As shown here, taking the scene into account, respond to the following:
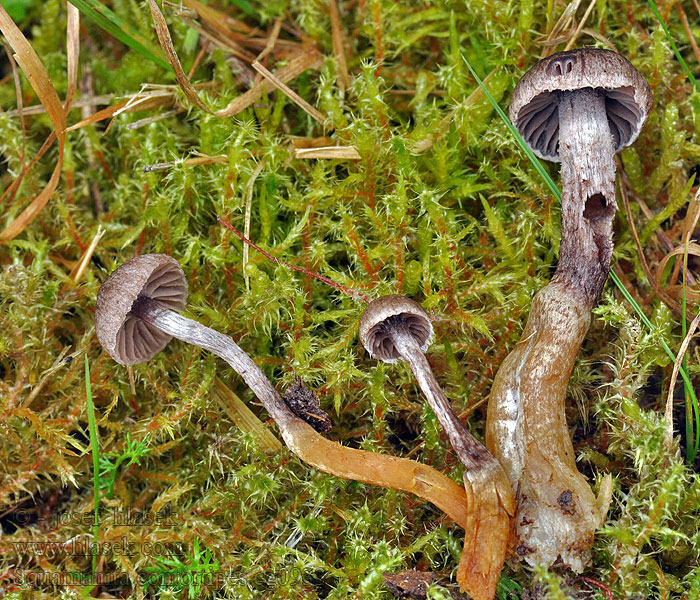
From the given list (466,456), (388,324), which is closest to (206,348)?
(388,324)

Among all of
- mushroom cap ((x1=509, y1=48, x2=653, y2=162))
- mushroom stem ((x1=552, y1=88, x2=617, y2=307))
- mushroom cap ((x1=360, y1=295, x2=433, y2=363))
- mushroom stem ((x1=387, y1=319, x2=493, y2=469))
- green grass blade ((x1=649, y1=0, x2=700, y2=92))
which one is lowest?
mushroom stem ((x1=387, y1=319, x2=493, y2=469))

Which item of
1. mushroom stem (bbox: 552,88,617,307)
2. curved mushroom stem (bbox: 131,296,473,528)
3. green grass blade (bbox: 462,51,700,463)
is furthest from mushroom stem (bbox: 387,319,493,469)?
green grass blade (bbox: 462,51,700,463)

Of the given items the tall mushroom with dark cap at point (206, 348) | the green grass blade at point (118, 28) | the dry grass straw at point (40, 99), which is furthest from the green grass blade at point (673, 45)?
the dry grass straw at point (40, 99)

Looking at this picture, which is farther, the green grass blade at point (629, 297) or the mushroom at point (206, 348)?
the green grass blade at point (629, 297)

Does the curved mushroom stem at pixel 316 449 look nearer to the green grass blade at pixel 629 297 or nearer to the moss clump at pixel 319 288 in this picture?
the moss clump at pixel 319 288

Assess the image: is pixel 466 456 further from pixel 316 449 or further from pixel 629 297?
pixel 629 297

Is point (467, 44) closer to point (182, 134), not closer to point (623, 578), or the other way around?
point (182, 134)

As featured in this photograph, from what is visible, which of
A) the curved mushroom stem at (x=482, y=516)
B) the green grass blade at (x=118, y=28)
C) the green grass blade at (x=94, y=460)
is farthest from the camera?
the green grass blade at (x=118, y=28)

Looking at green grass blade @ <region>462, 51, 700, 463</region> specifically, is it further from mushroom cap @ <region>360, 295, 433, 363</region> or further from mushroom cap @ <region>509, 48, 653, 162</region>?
mushroom cap @ <region>360, 295, 433, 363</region>

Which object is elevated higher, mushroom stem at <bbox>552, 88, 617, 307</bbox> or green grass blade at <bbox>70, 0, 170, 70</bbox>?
green grass blade at <bbox>70, 0, 170, 70</bbox>
